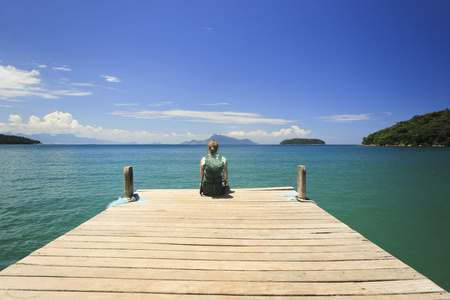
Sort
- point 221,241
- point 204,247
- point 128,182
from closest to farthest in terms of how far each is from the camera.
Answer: point 204,247 < point 221,241 < point 128,182

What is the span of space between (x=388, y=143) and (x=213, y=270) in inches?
6597

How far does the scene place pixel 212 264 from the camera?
10.9 feet

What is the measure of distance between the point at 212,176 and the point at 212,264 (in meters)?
3.97

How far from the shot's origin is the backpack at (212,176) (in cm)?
690

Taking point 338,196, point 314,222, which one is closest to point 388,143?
point 338,196

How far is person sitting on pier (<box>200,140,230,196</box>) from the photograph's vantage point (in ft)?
22.7

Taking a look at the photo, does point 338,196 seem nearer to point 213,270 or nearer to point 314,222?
point 314,222

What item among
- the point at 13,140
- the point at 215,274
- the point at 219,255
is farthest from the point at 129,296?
the point at 13,140

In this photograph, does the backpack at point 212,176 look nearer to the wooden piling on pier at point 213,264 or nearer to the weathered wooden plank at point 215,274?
the wooden piling on pier at point 213,264

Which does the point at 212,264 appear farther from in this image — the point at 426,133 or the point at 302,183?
the point at 426,133

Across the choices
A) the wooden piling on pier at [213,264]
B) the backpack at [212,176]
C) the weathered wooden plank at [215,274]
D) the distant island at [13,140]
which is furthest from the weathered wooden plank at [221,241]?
the distant island at [13,140]

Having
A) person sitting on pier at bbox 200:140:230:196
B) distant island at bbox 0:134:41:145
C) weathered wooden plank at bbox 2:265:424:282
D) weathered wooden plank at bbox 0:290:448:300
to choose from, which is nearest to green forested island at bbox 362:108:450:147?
person sitting on pier at bbox 200:140:230:196

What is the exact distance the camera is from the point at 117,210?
6172mm

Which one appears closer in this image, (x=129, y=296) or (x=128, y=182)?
(x=129, y=296)
